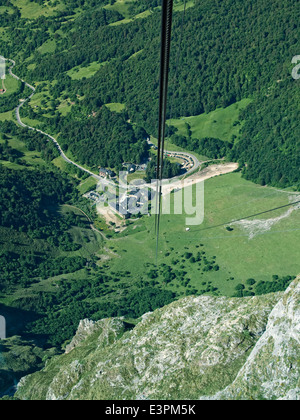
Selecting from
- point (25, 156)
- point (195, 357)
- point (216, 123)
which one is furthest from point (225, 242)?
point (25, 156)

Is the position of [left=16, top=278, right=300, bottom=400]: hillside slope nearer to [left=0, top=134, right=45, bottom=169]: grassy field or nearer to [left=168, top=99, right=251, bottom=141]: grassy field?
[left=0, top=134, right=45, bottom=169]: grassy field

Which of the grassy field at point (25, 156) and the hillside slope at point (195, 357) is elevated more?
the hillside slope at point (195, 357)

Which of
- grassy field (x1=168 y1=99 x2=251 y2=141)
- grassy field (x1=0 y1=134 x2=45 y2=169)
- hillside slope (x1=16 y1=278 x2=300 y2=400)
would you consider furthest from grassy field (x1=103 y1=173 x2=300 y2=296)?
grassy field (x1=0 y1=134 x2=45 y2=169)

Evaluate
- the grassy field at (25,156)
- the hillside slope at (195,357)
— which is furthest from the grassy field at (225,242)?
the grassy field at (25,156)

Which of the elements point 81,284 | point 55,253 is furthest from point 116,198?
point 81,284

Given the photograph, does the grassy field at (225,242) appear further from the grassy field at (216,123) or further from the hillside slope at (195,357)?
the hillside slope at (195,357)

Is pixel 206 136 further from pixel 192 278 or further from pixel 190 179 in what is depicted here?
pixel 192 278
